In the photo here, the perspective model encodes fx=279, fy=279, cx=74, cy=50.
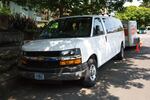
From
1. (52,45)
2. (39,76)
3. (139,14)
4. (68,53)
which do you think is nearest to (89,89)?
(68,53)

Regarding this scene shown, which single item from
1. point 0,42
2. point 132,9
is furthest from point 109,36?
point 132,9

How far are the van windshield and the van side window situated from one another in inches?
6.9

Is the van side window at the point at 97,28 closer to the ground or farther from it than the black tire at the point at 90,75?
farther from it

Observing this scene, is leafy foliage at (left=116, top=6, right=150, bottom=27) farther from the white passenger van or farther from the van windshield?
the white passenger van

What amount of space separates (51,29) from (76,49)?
82.5 inches

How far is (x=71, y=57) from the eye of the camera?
661 centimetres

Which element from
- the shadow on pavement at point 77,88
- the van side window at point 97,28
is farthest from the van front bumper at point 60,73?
the van side window at point 97,28

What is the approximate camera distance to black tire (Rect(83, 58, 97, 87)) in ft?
23.0

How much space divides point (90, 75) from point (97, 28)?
5.44 feet

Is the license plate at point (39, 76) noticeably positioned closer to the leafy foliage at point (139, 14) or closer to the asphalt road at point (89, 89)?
the asphalt road at point (89, 89)

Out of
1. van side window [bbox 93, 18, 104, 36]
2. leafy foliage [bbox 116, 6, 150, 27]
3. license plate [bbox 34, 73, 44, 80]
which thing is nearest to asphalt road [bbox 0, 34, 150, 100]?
license plate [bbox 34, 73, 44, 80]

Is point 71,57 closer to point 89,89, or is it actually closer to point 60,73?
point 60,73

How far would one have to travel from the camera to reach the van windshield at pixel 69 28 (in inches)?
311

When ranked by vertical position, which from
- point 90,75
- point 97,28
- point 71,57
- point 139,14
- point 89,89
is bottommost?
point 89,89
